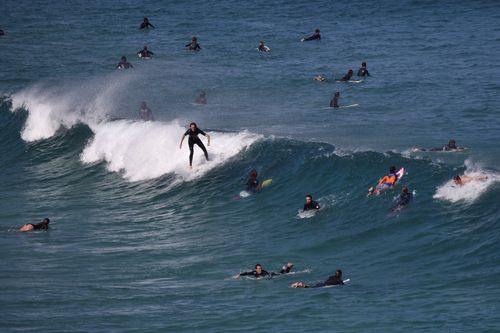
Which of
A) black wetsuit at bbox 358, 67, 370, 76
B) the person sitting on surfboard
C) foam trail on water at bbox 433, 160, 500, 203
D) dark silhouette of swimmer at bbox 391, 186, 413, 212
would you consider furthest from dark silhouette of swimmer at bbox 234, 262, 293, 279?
black wetsuit at bbox 358, 67, 370, 76

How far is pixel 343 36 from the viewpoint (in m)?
70.2

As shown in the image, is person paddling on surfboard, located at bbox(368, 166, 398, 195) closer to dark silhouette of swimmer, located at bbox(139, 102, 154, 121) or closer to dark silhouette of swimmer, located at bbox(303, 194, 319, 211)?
dark silhouette of swimmer, located at bbox(303, 194, 319, 211)

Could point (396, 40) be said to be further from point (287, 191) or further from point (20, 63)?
point (287, 191)

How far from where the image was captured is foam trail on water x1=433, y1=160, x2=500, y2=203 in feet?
104

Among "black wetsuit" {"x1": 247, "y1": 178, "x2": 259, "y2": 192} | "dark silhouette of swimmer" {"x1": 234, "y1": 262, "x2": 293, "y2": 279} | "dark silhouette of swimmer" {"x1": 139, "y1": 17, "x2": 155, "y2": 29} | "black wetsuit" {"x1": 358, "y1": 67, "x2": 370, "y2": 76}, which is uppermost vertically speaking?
"dark silhouette of swimmer" {"x1": 139, "y1": 17, "x2": 155, "y2": 29}

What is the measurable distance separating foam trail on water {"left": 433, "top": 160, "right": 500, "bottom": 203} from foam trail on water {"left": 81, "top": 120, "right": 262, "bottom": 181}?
10.2m

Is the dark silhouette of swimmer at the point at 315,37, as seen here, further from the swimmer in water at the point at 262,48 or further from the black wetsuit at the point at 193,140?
the black wetsuit at the point at 193,140

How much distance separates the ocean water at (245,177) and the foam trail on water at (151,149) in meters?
0.09

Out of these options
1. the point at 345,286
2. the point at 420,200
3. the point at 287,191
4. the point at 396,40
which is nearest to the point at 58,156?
the point at 287,191

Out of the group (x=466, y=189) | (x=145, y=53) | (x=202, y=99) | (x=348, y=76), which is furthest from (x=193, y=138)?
(x=145, y=53)

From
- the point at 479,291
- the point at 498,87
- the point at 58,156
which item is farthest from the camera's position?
the point at 498,87

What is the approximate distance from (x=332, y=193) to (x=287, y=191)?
2036mm

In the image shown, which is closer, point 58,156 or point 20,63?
point 58,156

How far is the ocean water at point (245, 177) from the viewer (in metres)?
26.3
